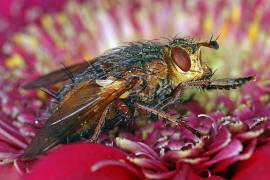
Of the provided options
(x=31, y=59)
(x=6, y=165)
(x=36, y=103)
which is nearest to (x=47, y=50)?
(x=31, y=59)

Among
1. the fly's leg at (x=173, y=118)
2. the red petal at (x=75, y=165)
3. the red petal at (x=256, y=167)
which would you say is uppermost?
the red petal at (x=75, y=165)

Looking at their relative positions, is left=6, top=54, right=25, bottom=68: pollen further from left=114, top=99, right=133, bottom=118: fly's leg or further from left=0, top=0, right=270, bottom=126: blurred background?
left=114, top=99, right=133, bottom=118: fly's leg

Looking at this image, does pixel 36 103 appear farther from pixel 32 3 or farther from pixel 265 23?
pixel 265 23

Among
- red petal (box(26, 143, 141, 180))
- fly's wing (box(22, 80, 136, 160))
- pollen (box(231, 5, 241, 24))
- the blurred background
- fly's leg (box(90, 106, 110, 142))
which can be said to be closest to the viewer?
red petal (box(26, 143, 141, 180))

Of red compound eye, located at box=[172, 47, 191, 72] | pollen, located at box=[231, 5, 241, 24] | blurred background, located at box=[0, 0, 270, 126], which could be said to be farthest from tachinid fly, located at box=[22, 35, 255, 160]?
pollen, located at box=[231, 5, 241, 24]

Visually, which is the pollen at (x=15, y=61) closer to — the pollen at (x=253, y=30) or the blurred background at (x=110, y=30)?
the blurred background at (x=110, y=30)

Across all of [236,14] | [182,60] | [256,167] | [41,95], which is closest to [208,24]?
[236,14]

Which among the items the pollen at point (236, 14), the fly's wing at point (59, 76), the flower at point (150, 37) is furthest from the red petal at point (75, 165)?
→ the pollen at point (236, 14)
